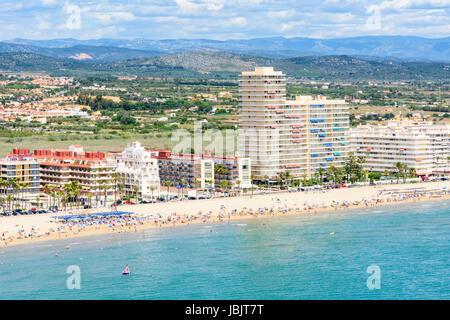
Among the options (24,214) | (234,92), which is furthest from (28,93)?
(24,214)

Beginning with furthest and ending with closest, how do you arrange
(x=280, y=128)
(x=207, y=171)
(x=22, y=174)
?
1. (x=280, y=128)
2. (x=207, y=171)
3. (x=22, y=174)

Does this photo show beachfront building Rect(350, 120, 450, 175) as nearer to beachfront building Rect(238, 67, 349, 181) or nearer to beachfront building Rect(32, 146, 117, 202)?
beachfront building Rect(238, 67, 349, 181)

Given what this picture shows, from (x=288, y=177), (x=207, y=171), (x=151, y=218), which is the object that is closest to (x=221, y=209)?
(x=151, y=218)

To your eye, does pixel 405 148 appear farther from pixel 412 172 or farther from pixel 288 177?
pixel 288 177

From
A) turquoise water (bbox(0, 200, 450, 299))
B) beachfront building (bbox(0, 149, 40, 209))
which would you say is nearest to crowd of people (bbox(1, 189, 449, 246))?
turquoise water (bbox(0, 200, 450, 299))

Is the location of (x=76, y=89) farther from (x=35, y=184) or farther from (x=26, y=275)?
(x=26, y=275)
